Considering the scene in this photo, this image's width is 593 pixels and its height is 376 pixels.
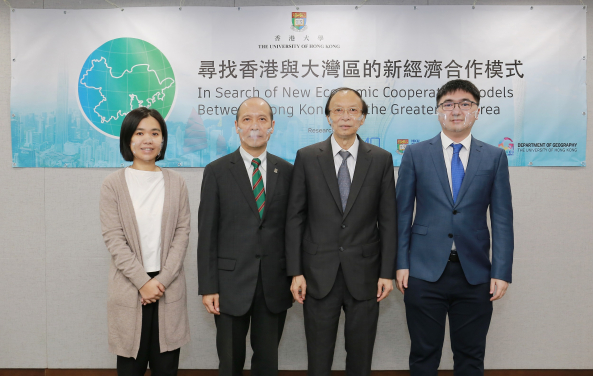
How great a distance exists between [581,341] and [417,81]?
237 centimetres

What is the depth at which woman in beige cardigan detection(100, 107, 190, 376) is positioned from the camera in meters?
1.90

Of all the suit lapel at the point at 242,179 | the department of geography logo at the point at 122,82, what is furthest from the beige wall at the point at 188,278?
the suit lapel at the point at 242,179

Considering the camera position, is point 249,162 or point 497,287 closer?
point 497,287

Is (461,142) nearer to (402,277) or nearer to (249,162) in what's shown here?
(402,277)

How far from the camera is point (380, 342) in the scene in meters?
2.97

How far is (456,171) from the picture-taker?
198cm

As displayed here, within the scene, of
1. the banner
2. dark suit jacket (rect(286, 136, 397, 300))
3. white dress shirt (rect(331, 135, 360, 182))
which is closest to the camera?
dark suit jacket (rect(286, 136, 397, 300))

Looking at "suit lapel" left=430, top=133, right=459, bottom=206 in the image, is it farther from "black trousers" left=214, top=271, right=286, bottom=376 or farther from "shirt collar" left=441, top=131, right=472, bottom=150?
"black trousers" left=214, top=271, right=286, bottom=376

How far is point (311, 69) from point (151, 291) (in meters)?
1.91

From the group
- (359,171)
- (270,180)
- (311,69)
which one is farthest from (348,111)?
(311,69)

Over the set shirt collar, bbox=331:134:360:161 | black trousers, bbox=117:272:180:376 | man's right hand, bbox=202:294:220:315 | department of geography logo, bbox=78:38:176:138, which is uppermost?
department of geography logo, bbox=78:38:176:138

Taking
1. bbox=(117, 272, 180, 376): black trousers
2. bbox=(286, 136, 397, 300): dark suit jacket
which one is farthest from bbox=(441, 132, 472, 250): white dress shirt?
bbox=(117, 272, 180, 376): black trousers

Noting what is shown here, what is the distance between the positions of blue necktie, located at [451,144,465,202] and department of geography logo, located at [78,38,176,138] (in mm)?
2025

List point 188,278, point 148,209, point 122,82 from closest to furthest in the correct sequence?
1. point 148,209
2. point 122,82
3. point 188,278
